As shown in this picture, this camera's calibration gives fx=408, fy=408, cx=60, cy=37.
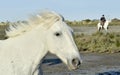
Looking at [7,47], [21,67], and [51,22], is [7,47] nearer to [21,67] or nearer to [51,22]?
[21,67]

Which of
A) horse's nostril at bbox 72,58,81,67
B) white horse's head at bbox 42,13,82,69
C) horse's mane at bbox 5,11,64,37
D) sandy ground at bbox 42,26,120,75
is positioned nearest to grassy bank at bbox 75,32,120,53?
sandy ground at bbox 42,26,120,75

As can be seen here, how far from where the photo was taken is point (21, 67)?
5.32 meters

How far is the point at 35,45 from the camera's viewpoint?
540cm

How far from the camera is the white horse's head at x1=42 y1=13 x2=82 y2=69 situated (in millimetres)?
5090

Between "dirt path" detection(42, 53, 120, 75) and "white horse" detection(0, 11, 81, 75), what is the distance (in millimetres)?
8713

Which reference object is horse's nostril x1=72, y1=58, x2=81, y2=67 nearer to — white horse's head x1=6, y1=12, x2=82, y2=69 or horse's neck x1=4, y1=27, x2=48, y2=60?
white horse's head x1=6, y1=12, x2=82, y2=69

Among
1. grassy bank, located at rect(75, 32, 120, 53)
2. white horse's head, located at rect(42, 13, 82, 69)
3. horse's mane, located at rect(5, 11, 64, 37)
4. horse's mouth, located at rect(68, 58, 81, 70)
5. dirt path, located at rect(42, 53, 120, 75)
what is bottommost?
dirt path, located at rect(42, 53, 120, 75)

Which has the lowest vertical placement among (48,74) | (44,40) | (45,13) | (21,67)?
(48,74)

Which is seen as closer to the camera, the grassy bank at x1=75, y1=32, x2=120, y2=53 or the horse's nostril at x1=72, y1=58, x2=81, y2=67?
the horse's nostril at x1=72, y1=58, x2=81, y2=67

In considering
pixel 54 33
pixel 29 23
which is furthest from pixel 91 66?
pixel 54 33

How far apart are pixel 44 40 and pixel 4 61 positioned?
59 centimetres

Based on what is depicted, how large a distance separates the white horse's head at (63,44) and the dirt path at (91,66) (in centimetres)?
890

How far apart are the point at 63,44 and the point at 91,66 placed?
12.0 m

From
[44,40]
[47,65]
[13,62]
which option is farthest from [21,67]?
[47,65]
